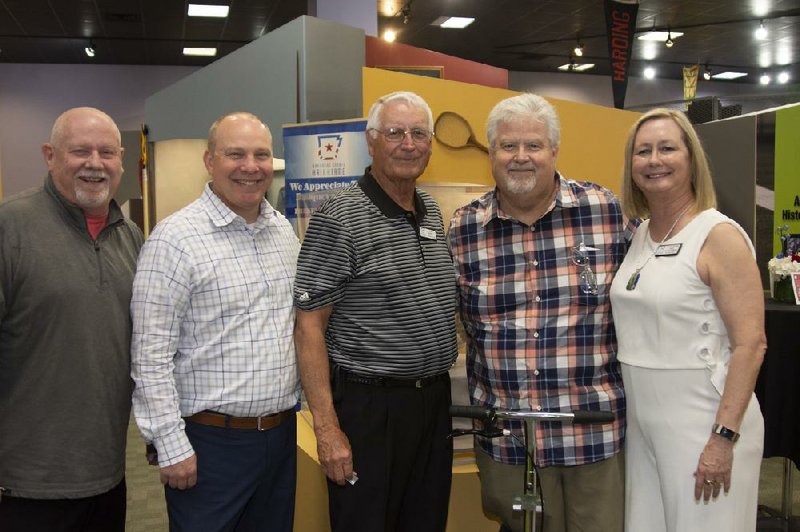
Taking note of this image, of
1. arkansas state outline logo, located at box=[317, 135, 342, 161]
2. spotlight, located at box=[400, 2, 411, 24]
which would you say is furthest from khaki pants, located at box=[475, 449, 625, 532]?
spotlight, located at box=[400, 2, 411, 24]

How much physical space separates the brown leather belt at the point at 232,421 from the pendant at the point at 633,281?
1113mm

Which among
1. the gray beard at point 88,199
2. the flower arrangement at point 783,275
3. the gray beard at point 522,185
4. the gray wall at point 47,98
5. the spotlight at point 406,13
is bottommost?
the flower arrangement at point 783,275

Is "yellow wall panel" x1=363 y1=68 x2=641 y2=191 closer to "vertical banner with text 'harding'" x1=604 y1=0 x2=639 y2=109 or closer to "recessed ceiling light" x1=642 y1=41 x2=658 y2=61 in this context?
"vertical banner with text 'harding'" x1=604 y1=0 x2=639 y2=109

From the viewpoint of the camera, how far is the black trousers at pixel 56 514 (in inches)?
77.2

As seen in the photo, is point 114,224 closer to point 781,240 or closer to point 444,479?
point 444,479

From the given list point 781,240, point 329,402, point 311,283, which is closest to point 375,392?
point 329,402

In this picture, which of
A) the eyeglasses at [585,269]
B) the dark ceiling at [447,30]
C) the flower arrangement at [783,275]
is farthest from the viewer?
the dark ceiling at [447,30]

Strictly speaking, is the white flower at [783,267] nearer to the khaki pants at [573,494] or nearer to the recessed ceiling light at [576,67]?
the khaki pants at [573,494]

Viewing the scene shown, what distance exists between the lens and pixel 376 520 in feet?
6.98

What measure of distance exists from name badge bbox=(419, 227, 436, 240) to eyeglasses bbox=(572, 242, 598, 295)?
431 mm

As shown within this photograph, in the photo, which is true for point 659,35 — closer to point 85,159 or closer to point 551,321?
point 551,321

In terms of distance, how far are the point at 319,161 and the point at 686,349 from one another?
201 cm

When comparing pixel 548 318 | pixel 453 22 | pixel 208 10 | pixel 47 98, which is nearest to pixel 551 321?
pixel 548 318

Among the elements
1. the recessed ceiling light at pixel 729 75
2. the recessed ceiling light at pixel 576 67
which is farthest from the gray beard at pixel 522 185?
the recessed ceiling light at pixel 729 75
